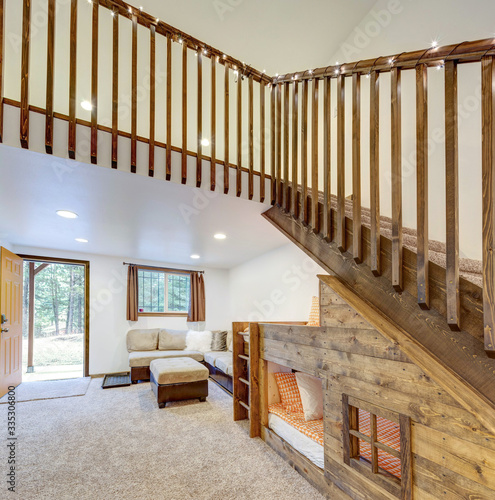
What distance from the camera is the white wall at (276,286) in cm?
441

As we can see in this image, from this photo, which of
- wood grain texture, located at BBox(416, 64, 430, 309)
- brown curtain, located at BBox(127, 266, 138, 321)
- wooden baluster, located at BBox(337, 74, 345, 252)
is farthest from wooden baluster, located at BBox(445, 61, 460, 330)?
brown curtain, located at BBox(127, 266, 138, 321)

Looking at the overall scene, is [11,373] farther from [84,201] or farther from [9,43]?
[9,43]

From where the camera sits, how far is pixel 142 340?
584cm

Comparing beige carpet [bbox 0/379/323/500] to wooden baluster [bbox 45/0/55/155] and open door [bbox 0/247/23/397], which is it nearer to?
open door [bbox 0/247/23/397]

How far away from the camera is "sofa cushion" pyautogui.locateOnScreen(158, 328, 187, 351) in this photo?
593 centimetres

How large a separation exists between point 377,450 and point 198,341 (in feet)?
15.4

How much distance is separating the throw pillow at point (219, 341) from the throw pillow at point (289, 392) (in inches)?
124

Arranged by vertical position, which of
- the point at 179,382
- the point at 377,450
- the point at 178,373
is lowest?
the point at 179,382

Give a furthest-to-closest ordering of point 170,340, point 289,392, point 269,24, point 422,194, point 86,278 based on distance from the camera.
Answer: point 170,340 → point 86,278 → point 269,24 → point 289,392 → point 422,194

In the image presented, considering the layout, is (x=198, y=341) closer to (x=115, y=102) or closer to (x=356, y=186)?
(x=115, y=102)

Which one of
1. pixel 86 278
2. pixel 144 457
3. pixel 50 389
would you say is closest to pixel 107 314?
pixel 86 278

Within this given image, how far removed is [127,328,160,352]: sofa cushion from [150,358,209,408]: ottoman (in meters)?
1.71

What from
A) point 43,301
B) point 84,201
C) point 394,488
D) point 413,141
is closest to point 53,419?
point 84,201

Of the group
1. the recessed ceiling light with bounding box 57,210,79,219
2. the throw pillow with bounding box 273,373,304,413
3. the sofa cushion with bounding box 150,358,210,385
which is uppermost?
the recessed ceiling light with bounding box 57,210,79,219
